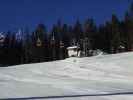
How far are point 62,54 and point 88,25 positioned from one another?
73.6 feet

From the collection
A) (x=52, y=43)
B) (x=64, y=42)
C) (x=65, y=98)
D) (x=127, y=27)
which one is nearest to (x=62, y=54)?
(x=52, y=43)

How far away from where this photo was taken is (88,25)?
308ft

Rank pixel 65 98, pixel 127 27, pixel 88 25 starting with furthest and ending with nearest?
pixel 88 25 → pixel 127 27 → pixel 65 98

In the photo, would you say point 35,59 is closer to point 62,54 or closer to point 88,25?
point 62,54

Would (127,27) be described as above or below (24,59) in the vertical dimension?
above

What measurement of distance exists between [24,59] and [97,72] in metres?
48.2

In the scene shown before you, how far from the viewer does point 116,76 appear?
55.6 feet

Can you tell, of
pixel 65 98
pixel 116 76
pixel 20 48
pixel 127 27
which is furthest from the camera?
pixel 127 27

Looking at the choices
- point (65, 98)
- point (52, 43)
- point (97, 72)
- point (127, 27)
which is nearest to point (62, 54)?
point (52, 43)

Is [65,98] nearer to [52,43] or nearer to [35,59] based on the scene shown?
[35,59]

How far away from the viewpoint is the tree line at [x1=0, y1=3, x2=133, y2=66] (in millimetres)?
67500

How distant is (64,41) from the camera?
99.6m

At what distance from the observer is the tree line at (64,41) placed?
67.5 m

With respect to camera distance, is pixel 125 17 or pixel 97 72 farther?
pixel 125 17
